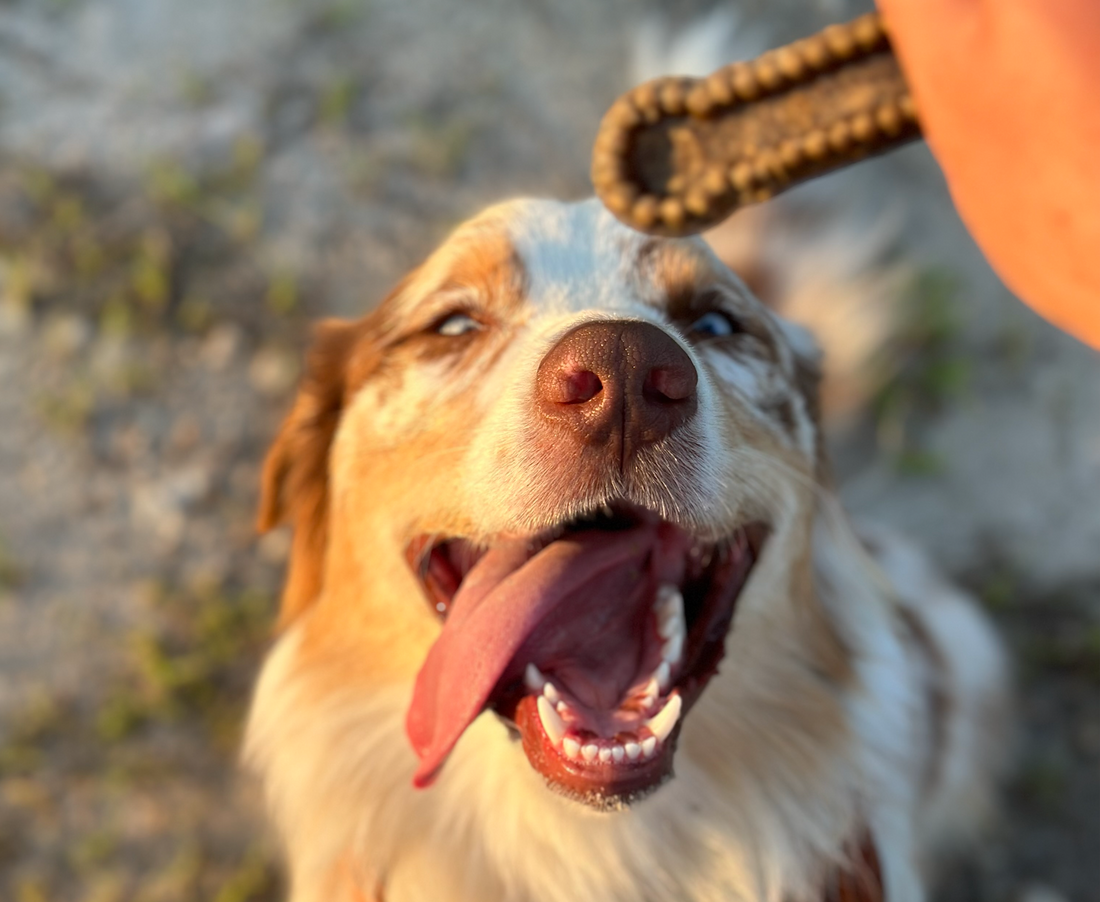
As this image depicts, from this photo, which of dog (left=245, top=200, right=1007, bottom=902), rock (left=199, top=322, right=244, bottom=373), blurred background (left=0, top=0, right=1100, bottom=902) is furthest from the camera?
rock (left=199, top=322, right=244, bottom=373)

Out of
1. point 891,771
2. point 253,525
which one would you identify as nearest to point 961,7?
point 891,771

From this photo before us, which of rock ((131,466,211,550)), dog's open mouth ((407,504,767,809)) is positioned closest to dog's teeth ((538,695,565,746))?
dog's open mouth ((407,504,767,809))

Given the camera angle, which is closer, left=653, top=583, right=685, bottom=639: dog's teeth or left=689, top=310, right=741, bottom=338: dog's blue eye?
left=653, top=583, right=685, bottom=639: dog's teeth

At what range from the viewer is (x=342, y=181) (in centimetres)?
377

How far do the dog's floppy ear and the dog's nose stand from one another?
94 cm

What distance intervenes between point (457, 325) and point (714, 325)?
60 cm

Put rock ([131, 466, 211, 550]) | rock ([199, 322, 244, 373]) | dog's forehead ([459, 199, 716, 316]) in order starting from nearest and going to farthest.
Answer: dog's forehead ([459, 199, 716, 316]), rock ([131, 466, 211, 550]), rock ([199, 322, 244, 373])

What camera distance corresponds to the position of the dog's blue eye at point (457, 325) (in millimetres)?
1990

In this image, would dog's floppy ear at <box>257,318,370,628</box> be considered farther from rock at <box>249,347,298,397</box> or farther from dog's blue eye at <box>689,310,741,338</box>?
rock at <box>249,347,298,397</box>

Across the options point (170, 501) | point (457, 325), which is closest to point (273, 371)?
point (170, 501)

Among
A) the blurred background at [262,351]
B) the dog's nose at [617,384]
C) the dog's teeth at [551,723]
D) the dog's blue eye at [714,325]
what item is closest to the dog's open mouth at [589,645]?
the dog's teeth at [551,723]

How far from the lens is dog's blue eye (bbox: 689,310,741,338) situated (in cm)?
197

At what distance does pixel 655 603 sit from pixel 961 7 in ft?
3.93

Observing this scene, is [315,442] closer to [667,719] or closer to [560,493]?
[560,493]
